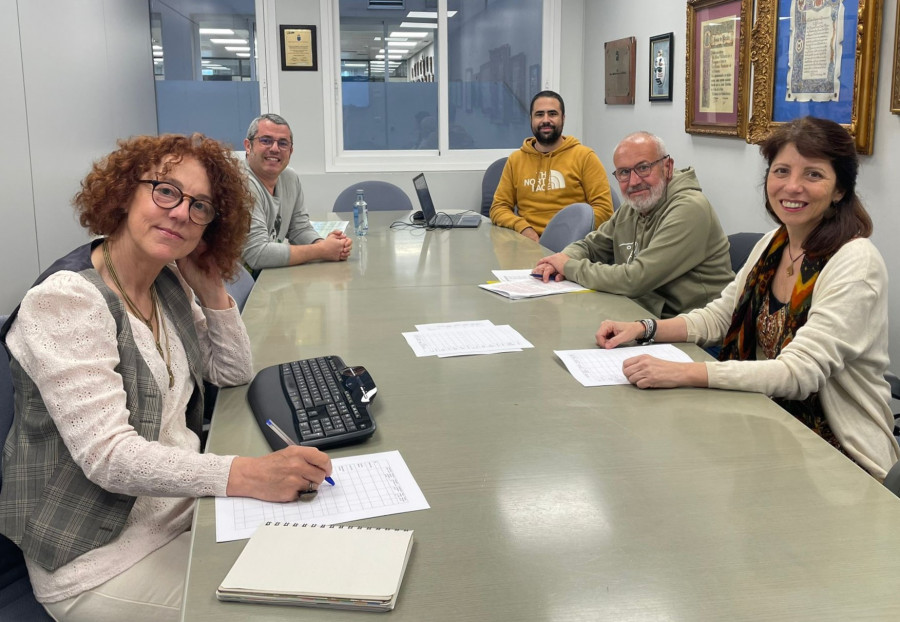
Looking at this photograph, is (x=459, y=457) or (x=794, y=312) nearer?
(x=459, y=457)

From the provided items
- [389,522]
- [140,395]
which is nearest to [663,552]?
[389,522]

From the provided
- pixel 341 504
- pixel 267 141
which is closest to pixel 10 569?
pixel 341 504

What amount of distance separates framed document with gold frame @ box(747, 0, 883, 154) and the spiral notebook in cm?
272

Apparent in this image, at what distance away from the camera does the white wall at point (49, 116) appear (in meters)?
3.18

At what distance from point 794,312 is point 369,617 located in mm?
1331

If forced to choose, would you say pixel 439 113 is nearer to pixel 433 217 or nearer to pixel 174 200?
pixel 433 217

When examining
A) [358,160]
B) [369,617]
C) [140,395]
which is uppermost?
[358,160]

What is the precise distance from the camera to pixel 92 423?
1174 mm

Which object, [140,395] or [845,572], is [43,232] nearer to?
[140,395]

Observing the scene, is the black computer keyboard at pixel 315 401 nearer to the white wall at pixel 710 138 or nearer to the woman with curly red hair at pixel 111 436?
the woman with curly red hair at pixel 111 436

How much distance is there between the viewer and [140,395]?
1.30 meters

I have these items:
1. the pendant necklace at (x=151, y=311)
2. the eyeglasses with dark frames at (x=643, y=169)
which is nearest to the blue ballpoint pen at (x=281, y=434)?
the pendant necklace at (x=151, y=311)

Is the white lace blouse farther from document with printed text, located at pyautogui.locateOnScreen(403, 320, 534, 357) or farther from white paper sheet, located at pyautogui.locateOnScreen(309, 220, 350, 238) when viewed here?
white paper sheet, located at pyautogui.locateOnScreen(309, 220, 350, 238)

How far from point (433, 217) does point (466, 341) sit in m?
2.37
